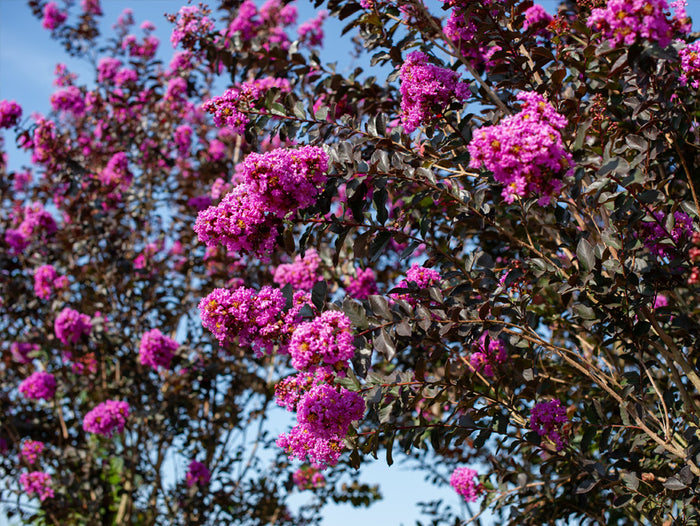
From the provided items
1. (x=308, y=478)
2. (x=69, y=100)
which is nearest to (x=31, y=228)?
(x=69, y=100)

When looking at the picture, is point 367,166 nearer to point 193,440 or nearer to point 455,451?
point 455,451

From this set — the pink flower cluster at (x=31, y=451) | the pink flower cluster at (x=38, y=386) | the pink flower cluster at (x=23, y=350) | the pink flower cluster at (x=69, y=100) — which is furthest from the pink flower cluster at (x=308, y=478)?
the pink flower cluster at (x=69, y=100)

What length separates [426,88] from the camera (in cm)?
A: 227

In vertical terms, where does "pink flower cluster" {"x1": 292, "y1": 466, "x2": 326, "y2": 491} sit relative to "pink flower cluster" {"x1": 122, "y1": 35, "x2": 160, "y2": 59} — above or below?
below

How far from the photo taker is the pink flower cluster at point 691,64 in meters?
2.20

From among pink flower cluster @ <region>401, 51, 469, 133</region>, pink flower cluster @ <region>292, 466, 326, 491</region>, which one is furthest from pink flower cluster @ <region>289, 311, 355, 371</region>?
pink flower cluster @ <region>292, 466, 326, 491</region>

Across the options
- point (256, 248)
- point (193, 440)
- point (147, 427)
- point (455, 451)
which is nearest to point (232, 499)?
point (193, 440)

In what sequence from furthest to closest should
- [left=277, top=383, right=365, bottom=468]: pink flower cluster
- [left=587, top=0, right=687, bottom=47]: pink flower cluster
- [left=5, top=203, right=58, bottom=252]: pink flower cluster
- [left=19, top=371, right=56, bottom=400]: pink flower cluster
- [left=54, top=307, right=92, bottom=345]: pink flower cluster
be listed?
1. [left=5, top=203, right=58, bottom=252]: pink flower cluster
2. [left=19, top=371, right=56, bottom=400]: pink flower cluster
3. [left=54, top=307, right=92, bottom=345]: pink flower cluster
4. [left=277, top=383, right=365, bottom=468]: pink flower cluster
5. [left=587, top=0, right=687, bottom=47]: pink flower cluster

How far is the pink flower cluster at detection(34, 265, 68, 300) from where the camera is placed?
17.4 ft

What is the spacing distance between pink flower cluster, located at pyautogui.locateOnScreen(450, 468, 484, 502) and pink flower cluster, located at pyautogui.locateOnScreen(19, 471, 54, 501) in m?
3.49

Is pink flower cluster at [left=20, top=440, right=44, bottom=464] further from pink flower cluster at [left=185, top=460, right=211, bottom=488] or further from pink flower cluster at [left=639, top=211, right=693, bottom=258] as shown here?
pink flower cluster at [left=639, top=211, right=693, bottom=258]

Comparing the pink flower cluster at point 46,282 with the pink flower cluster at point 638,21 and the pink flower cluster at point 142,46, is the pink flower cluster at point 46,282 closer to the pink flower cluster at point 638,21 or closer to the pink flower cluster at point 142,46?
the pink flower cluster at point 142,46

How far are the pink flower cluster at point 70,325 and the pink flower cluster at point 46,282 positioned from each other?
494 millimetres

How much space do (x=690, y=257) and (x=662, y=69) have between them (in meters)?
0.75
